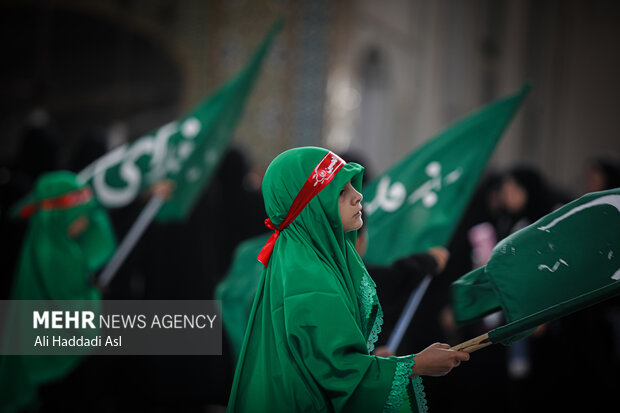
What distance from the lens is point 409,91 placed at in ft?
22.8

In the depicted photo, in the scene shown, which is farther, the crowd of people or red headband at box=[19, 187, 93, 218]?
the crowd of people

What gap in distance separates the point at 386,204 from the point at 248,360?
134 centimetres

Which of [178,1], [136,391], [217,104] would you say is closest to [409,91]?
[178,1]

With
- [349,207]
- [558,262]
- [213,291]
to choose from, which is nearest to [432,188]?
[558,262]

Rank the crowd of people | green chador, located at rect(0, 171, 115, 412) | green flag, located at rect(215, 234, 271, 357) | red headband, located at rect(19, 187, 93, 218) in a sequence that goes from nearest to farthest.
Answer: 1. green flag, located at rect(215, 234, 271, 357)
2. green chador, located at rect(0, 171, 115, 412)
3. red headband, located at rect(19, 187, 93, 218)
4. the crowd of people

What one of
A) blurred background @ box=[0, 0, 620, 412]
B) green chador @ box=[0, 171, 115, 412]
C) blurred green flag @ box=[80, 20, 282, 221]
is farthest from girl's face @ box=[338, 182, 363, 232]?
blurred background @ box=[0, 0, 620, 412]

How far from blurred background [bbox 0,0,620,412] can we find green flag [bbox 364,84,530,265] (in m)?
2.75

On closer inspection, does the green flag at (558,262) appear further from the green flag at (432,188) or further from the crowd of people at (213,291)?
the crowd of people at (213,291)

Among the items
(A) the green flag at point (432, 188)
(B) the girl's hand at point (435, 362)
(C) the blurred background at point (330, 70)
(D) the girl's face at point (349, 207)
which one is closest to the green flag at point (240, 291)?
(A) the green flag at point (432, 188)

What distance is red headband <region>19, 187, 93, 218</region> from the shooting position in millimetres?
3264

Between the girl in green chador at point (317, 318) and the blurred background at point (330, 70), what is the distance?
388 centimetres

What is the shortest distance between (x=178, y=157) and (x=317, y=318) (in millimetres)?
2422

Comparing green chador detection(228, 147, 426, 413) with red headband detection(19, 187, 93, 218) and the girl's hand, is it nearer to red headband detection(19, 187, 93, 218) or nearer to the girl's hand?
the girl's hand

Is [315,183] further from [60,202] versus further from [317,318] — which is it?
[60,202]
